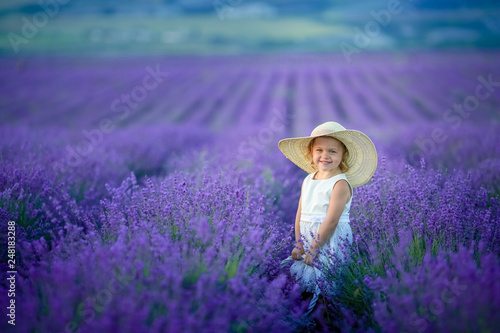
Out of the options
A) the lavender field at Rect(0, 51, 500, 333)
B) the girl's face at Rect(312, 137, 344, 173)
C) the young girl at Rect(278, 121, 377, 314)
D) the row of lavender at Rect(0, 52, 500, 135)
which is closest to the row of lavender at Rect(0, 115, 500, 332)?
the lavender field at Rect(0, 51, 500, 333)

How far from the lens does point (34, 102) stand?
9289 mm

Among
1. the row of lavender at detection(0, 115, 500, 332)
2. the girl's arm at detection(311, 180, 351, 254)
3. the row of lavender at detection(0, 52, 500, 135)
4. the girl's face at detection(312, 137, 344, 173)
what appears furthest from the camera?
the row of lavender at detection(0, 52, 500, 135)

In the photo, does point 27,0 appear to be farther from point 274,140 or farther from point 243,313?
point 243,313

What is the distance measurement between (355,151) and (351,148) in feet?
0.10

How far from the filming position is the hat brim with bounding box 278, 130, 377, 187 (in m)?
2.21

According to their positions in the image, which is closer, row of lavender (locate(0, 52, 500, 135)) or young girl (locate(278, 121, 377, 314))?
young girl (locate(278, 121, 377, 314))

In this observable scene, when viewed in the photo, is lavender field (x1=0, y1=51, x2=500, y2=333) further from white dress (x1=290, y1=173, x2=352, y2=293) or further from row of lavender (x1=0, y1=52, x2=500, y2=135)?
row of lavender (x1=0, y1=52, x2=500, y2=135)

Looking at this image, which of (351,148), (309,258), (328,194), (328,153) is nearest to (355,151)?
(351,148)

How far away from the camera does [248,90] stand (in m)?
11.5

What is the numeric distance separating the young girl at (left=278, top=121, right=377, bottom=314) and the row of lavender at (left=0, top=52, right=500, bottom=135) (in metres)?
4.92

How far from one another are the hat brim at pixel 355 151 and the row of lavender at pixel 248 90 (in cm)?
482

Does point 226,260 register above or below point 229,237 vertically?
below

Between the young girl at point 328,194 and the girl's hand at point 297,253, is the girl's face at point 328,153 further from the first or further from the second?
the girl's hand at point 297,253

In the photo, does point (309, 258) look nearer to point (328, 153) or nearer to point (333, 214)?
point (333, 214)
